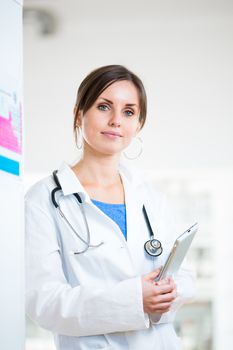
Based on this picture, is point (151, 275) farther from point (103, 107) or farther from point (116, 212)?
point (103, 107)

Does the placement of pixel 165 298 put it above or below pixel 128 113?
below

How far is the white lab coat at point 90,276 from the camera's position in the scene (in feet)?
4.54

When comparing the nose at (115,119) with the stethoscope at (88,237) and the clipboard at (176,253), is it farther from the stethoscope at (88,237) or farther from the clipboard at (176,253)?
the clipboard at (176,253)

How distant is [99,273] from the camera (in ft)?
4.81

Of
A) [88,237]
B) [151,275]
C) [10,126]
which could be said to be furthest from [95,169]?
[10,126]

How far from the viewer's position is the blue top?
1.57m

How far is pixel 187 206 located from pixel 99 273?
2.94 m

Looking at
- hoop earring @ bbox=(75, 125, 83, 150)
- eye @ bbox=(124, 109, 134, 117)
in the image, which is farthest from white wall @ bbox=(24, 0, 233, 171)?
eye @ bbox=(124, 109, 134, 117)

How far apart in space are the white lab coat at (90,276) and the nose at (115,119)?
0.18 m

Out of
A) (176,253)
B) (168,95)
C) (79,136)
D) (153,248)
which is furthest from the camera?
(168,95)

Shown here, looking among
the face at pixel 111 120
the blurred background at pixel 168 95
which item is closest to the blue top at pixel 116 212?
the face at pixel 111 120

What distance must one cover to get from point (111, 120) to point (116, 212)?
254 millimetres

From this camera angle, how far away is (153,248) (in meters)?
1.53

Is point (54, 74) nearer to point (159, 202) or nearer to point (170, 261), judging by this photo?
point (159, 202)
